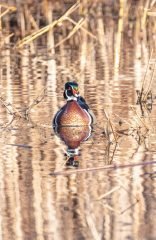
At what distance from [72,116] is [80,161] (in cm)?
146

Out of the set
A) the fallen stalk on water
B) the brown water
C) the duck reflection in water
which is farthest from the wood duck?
the fallen stalk on water

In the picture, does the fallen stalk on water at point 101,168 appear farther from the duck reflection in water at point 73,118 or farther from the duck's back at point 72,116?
the duck's back at point 72,116

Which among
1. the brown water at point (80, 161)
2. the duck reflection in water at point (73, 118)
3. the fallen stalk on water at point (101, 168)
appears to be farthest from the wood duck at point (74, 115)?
the fallen stalk on water at point (101, 168)

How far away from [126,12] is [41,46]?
2.88 meters

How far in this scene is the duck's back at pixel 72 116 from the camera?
880cm

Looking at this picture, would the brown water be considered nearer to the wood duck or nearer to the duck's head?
the wood duck

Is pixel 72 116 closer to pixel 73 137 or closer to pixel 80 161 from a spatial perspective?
pixel 73 137

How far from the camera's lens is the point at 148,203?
20.2 ft

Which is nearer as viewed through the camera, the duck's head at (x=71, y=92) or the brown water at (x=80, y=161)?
the brown water at (x=80, y=161)

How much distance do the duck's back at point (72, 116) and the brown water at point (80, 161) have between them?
0.12m

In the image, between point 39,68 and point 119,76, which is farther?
point 39,68

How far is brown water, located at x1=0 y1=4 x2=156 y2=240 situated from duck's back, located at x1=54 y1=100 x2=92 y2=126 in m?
0.12

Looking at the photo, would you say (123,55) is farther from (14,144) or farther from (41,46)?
(14,144)

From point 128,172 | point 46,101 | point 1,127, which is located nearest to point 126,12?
point 46,101
